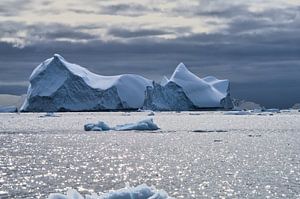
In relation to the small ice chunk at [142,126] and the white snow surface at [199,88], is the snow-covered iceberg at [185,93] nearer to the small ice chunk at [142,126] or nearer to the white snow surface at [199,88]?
the white snow surface at [199,88]

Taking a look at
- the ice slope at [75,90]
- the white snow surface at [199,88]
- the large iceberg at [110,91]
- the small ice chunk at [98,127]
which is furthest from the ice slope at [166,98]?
the small ice chunk at [98,127]

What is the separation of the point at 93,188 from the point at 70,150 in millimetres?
20861

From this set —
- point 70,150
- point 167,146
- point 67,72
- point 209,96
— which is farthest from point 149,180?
point 209,96

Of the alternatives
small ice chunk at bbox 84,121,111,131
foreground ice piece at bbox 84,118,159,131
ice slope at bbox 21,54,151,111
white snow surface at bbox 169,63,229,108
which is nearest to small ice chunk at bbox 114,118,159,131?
foreground ice piece at bbox 84,118,159,131

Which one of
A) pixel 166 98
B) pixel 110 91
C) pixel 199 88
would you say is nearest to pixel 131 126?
pixel 110 91

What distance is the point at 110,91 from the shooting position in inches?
6048

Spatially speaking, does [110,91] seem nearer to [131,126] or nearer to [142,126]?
[131,126]

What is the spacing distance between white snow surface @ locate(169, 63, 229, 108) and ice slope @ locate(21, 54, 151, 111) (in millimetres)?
13732

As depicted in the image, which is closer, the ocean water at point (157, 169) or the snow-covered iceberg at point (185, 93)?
the ocean water at point (157, 169)

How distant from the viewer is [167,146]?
165ft

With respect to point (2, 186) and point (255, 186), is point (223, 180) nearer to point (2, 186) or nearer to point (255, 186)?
point (255, 186)

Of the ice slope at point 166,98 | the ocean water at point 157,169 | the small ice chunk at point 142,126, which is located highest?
the ocean water at point 157,169

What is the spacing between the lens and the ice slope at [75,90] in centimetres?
14538

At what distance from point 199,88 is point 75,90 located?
33335 mm
